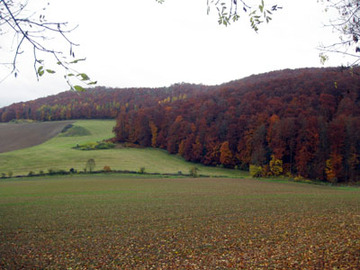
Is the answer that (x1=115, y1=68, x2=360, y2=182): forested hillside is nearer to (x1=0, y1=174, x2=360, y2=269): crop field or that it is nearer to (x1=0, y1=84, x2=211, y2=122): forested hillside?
(x1=0, y1=174, x2=360, y2=269): crop field

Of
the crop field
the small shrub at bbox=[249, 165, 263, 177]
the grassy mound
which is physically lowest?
the small shrub at bbox=[249, 165, 263, 177]

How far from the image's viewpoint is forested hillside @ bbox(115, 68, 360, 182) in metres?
54.5

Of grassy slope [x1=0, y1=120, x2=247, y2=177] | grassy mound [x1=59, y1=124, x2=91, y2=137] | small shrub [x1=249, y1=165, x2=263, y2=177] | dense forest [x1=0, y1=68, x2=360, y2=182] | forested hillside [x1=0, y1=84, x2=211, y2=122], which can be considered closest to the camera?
dense forest [x1=0, y1=68, x2=360, y2=182]

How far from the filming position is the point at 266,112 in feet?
239

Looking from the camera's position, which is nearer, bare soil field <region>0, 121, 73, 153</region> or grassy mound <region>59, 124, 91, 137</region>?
bare soil field <region>0, 121, 73, 153</region>

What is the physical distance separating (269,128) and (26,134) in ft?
259

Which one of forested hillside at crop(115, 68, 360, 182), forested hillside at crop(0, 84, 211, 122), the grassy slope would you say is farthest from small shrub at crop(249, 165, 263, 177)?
forested hillside at crop(0, 84, 211, 122)

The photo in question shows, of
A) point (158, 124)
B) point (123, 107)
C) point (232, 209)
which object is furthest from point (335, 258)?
point (123, 107)

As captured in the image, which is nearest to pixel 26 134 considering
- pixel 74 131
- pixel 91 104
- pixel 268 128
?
pixel 74 131

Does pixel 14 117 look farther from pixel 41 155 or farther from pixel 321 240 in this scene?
pixel 321 240

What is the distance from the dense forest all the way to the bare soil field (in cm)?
2546

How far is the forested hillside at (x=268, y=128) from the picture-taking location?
5447 centimetres

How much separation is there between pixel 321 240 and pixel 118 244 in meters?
7.47

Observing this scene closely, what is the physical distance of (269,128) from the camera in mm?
66188
